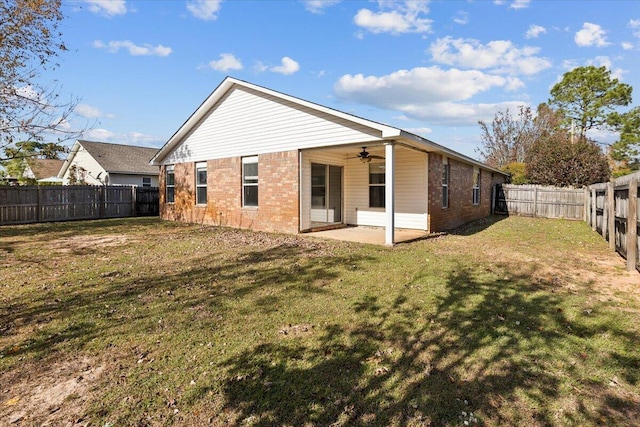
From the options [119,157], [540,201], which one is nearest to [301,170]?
[540,201]

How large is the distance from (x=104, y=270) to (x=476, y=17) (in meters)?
13.9

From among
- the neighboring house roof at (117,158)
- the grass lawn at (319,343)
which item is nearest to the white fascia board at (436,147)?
the grass lawn at (319,343)

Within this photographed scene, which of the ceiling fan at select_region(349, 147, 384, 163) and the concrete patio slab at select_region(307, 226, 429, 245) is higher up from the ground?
the ceiling fan at select_region(349, 147, 384, 163)

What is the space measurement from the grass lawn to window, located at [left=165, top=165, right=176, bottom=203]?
986 centimetres

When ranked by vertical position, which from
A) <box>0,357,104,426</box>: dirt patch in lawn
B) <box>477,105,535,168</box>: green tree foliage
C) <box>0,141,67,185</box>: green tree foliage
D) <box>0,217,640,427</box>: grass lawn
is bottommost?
<box>0,357,104,426</box>: dirt patch in lawn

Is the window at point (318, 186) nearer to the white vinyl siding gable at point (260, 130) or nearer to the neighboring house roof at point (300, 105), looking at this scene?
the white vinyl siding gable at point (260, 130)

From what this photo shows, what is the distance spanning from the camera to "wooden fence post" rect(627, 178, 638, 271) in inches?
261

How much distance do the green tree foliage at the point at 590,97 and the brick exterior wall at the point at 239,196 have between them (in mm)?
30879

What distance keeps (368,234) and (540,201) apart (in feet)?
43.3

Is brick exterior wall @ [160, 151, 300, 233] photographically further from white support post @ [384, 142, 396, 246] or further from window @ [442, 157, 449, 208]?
window @ [442, 157, 449, 208]

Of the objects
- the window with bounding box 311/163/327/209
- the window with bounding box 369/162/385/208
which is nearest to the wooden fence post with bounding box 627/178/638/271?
the window with bounding box 369/162/385/208

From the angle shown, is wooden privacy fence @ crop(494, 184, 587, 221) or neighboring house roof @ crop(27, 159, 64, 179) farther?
neighboring house roof @ crop(27, 159, 64, 179)

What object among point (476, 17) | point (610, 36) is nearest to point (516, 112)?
point (610, 36)

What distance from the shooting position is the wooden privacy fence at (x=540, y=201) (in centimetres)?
1822
